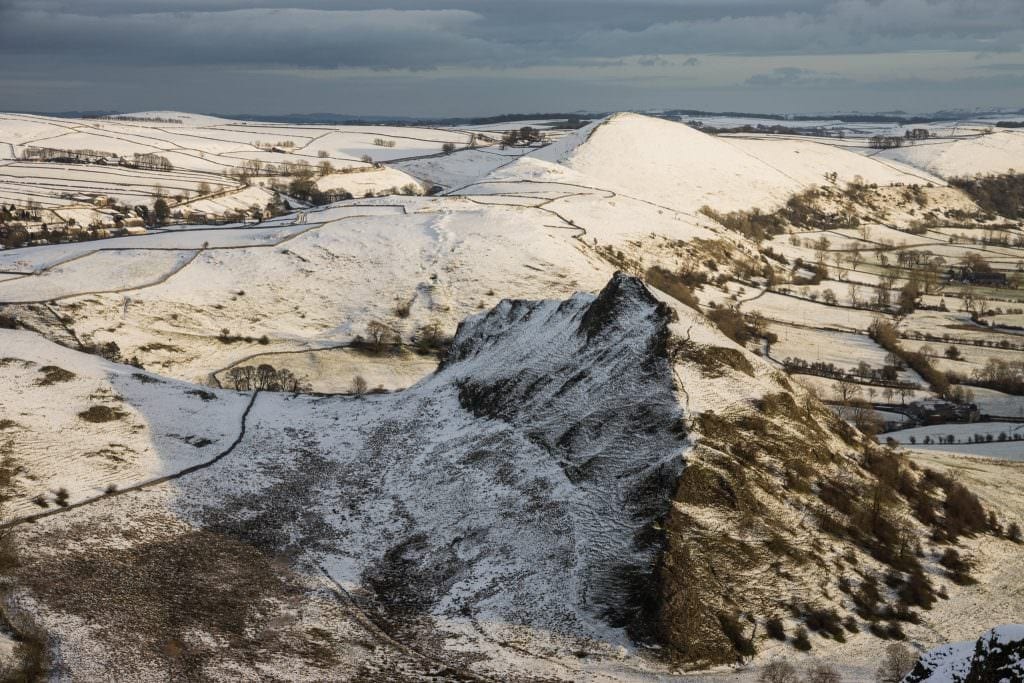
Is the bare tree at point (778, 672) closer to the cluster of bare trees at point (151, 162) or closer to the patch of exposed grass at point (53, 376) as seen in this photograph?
the patch of exposed grass at point (53, 376)

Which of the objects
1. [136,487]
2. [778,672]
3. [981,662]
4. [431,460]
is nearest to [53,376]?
[136,487]

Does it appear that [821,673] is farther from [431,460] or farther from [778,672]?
[431,460]

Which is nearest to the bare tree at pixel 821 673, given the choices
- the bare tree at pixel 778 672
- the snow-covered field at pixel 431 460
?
the bare tree at pixel 778 672

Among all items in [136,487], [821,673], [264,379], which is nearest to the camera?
[821,673]

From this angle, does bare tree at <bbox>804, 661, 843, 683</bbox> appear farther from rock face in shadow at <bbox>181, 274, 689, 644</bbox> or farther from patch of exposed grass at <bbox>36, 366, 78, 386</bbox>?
patch of exposed grass at <bbox>36, 366, 78, 386</bbox>

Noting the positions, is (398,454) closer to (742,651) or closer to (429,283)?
(742,651)

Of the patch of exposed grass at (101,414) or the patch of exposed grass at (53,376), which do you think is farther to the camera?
the patch of exposed grass at (53,376)

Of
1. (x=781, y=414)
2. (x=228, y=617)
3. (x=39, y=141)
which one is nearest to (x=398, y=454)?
(x=228, y=617)

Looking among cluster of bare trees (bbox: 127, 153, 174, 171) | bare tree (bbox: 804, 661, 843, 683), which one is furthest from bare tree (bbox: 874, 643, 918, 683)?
cluster of bare trees (bbox: 127, 153, 174, 171)

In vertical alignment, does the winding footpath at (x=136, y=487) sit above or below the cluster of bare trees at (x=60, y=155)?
below
